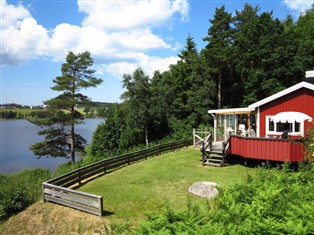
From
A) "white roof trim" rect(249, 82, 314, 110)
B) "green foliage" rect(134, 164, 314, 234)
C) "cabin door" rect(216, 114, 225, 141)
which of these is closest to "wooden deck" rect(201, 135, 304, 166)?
"white roof trim" rect(249, 82, 314, 110)

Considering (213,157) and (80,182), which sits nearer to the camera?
(80,182)

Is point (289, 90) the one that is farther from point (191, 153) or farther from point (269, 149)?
point (191, 153)

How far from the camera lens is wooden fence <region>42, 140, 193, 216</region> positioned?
10961 millimetres

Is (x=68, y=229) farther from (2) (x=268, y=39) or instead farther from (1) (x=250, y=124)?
(2) (x=268, y=39)

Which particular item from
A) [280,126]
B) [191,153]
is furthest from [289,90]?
[191,153]

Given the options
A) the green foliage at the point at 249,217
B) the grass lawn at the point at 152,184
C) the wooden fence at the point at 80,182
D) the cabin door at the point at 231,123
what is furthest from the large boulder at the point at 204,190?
the cabin door at the point at 231,123

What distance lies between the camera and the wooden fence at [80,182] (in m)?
11.0

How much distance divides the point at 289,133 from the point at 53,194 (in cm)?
1362

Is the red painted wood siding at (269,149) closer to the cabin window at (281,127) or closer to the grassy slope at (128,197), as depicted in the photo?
the grassy slope at (128,197)

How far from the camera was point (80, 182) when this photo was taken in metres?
15.0

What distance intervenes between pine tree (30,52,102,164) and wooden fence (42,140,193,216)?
17.2m

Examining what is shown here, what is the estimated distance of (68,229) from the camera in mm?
10406

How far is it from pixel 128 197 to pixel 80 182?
3726 millimetres

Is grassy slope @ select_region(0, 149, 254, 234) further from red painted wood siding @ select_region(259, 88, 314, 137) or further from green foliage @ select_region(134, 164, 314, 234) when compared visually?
red painted wood siding @ select_region(259, 88, 314, 137)
